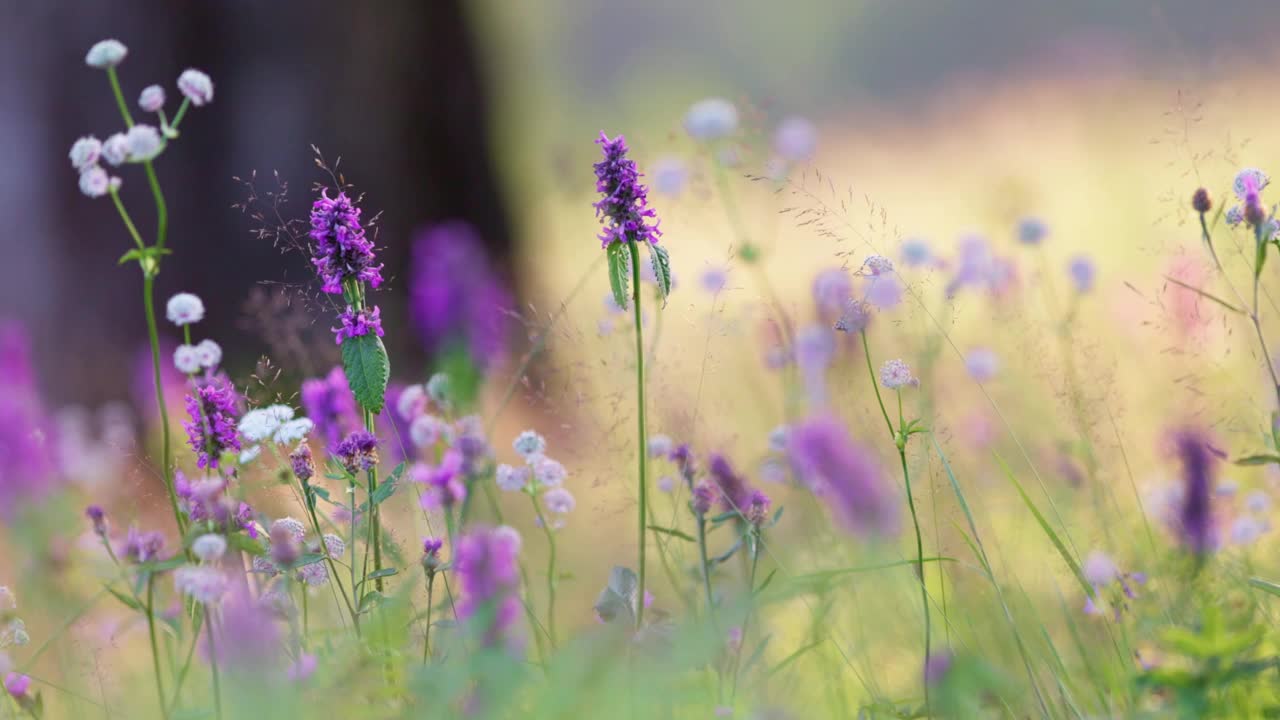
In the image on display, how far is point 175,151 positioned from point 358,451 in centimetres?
324

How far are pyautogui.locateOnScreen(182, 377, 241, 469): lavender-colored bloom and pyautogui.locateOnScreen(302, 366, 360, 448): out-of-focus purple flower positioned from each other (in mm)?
277

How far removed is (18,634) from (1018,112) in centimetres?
568

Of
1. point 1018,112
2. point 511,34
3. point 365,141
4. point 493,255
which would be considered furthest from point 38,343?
point 1018,112

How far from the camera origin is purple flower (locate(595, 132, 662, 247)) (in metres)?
1.33

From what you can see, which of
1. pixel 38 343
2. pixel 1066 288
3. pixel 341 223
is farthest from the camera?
pixel 38 343

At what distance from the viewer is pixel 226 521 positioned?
1270mm

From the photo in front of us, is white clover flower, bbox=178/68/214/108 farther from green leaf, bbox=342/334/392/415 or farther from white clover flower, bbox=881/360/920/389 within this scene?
white clover flower, bbox=881/360/920/389

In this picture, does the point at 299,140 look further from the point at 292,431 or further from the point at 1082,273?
the point at 292,431

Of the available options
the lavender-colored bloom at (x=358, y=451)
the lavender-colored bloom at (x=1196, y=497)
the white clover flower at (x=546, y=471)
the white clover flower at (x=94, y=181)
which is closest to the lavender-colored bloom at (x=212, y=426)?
the lavender-colored bloom at (x=358, y=451)

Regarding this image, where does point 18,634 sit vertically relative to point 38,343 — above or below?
below

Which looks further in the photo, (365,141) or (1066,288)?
(365,141)

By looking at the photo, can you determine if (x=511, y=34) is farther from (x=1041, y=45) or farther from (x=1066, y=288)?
(x=1041, y=45)

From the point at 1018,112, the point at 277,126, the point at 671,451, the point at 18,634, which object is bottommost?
the point at 18,634

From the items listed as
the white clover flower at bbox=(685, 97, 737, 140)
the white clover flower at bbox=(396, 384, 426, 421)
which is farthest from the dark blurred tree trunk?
the white clover flower at bbox=(396, 384, 426, 421)
